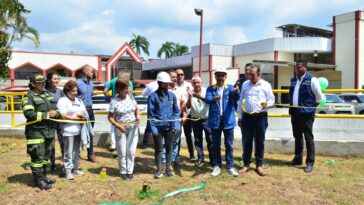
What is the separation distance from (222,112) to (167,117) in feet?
3.02

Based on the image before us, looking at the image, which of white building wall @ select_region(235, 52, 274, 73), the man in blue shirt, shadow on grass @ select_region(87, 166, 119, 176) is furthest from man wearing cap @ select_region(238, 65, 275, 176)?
white building wall @ select_region(235, 52, 274, 73)

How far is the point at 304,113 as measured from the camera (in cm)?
589

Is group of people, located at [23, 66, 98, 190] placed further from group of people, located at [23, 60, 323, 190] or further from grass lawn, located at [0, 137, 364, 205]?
grass lawn, located at [0, 137, 364, 205]

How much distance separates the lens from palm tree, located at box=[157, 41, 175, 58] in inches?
2229

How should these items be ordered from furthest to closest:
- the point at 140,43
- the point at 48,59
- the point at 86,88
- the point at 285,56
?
1. the point at 140,43
2. the point at 48,59
3. the point at 285,56
4. the point at 86,88

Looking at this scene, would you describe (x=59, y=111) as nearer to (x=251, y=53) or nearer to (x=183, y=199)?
(x=183, y=199)

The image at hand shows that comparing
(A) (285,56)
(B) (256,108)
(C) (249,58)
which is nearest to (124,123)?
(B) (256,108)

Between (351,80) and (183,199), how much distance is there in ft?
89.6

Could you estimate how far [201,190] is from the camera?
192 inches

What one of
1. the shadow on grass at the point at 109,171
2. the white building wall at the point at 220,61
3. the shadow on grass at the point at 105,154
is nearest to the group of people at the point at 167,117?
the shadow on grass at the point at 109,171

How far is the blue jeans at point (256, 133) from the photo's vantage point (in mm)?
5599

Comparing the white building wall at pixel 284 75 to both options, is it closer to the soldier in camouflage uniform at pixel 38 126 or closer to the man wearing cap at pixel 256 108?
the man wearing cap at pixel 256 108

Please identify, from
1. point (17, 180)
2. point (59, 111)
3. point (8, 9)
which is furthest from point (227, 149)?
point (8, 9)

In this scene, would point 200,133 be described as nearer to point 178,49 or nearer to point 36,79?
point 36,79
